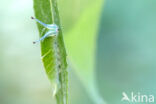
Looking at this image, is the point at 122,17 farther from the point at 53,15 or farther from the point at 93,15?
the point at 53,15

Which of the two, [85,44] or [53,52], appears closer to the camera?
[53,52]

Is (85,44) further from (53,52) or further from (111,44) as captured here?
(53,52)

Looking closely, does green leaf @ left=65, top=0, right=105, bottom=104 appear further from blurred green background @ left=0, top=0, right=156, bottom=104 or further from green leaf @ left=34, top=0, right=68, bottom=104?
green leaf @ left=34, top=0, right=68, bottom=104


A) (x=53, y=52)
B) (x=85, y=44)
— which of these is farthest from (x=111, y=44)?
(x=53, y=52)

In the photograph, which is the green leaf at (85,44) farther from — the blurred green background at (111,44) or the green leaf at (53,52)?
the green leaf at (53,52)

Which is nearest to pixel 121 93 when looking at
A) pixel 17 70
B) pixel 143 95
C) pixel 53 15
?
pixel 143 95

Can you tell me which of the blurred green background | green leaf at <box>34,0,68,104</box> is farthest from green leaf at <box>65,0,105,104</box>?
green leaf at <box>34,0,68,104</box>
